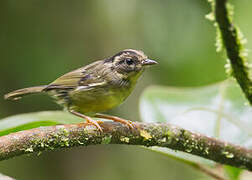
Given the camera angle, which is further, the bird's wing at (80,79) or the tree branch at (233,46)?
the bird's wing at (80,79)

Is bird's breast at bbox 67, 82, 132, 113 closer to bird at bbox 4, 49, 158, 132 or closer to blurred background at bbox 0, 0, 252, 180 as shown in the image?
bird at bbox 4, 49, 158, 132

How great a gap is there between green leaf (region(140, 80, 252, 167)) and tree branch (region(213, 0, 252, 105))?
978 mm

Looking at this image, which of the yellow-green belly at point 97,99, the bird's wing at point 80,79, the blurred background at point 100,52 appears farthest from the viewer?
the blurred background at point 100,52

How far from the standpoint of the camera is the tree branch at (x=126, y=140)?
1.86 meters

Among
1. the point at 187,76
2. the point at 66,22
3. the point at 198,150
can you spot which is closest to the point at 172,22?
the point at 187,76

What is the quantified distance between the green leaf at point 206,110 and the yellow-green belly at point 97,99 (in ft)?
0.71

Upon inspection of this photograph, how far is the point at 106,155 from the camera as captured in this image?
6914 mm

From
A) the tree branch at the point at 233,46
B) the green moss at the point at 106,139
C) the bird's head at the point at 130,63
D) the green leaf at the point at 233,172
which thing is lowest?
the green leaf at the point at 233,172

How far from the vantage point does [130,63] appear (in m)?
3.55

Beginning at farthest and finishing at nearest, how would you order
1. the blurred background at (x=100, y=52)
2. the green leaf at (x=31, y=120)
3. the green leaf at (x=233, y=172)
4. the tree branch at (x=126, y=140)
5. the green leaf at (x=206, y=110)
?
1. the blurred background at (x=100, y=52)
2. the green leaf at (x=206, y=110)
3. the green leaf at (x=233, y=172)
4. the green leaf at (x=31, y=120)
5. the tree branch at (x=126, y=140)

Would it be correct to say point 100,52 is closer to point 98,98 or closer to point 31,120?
point 98,98

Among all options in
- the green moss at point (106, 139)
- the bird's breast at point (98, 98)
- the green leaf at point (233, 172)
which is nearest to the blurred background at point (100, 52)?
the bird's breast at point (98, 98)

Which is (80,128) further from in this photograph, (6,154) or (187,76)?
(187,76)

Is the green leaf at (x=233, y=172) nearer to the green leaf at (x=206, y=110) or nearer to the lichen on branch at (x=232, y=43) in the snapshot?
the green leaf at (x=206, y=110)
